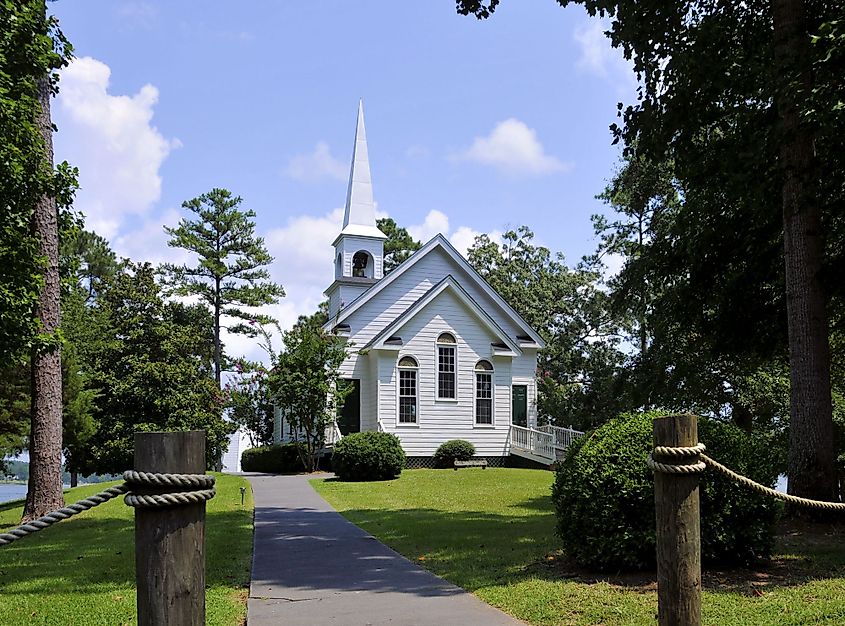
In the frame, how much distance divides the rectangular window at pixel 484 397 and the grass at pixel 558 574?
13.2m

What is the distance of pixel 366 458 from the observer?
20.9m

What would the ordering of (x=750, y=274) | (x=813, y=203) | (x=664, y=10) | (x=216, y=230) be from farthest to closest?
1. (x=216, y=230)
2. (x=750, y=274)
3. (x=664, y=10)
4. (x=813, y=203)

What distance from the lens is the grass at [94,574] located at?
6.49 m

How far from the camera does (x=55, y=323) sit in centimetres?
1363

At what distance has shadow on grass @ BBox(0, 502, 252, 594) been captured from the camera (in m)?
7.86

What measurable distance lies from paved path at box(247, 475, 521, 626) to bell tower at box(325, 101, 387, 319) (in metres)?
20.5

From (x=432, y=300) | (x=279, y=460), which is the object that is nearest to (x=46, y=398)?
(x=279, y=460)

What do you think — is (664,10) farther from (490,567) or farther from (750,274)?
(490,567)

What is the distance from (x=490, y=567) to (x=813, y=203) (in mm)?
6376

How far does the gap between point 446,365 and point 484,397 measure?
2.02m

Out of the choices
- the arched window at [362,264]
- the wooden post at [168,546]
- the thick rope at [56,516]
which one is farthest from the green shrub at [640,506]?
the arched window at [362,264]

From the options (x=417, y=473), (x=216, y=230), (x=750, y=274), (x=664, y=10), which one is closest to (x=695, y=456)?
(x=664, y=10)

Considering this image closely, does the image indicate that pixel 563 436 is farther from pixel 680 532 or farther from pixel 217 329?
pixel 680 532

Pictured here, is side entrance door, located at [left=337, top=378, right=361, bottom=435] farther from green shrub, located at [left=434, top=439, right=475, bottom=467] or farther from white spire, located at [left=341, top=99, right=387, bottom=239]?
white spire, located at [left=341, top=99, right=387, bottom=239]
